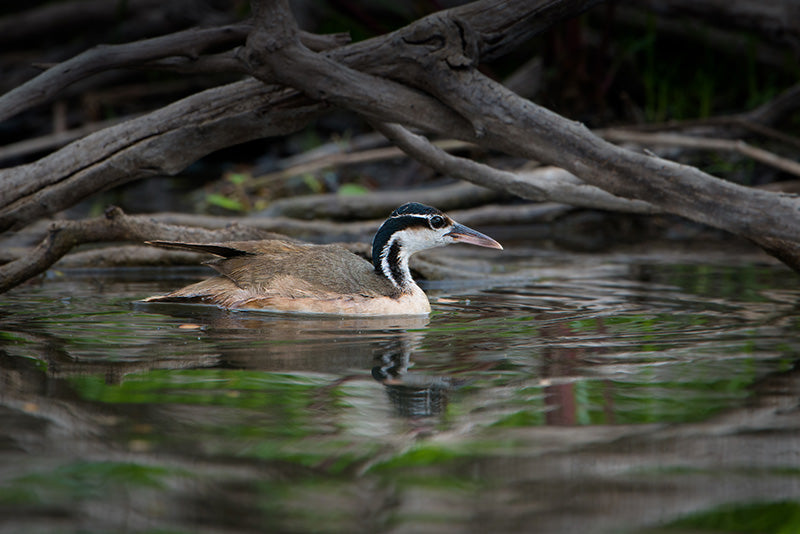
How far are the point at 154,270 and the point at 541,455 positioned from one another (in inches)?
241

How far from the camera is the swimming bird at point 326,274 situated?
21.7 ft

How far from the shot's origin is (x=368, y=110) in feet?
19.5

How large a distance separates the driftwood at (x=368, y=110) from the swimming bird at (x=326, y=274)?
0.76 meters

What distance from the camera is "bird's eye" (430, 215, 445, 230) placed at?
7.08 metres

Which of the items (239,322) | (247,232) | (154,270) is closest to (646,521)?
(239,322)

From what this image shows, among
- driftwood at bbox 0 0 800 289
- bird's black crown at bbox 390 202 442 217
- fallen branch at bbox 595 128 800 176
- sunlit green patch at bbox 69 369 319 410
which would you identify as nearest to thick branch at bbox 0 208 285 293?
driftwood at bbox 0 0 800 289

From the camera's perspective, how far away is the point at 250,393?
421 cm

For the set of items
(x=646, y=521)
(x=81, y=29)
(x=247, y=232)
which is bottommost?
(x=646, y=521)

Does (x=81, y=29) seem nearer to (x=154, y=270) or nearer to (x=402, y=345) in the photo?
(x=154, y=270)

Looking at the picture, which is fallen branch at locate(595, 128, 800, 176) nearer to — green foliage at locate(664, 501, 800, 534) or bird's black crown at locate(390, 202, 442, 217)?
bird's black crown at locate(390, 202, 442, 217)

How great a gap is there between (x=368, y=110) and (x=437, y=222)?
1.41 m

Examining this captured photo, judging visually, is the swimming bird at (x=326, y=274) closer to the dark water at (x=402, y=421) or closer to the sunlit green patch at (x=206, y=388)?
the dark water at (x=402, y=421)

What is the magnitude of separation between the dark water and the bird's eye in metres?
0.84

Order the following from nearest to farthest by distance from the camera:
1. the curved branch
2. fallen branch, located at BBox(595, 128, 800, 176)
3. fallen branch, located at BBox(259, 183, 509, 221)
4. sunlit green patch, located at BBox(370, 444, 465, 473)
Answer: sunlit green patch, located at BBox(370, 444, 465, 473)
the curved branch
fallen branch, located at BBox(595, 128, 800, 176)
fallen branch, located at BBox(259, 183, 509, 221)
